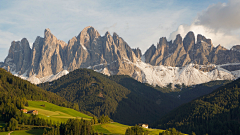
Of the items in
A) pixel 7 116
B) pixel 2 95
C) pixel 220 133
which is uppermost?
pixel 2 95

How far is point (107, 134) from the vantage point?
154 metres

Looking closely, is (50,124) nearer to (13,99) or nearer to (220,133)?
(13,99)

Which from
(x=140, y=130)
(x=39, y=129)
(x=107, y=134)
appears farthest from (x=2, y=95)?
(x=140, y=130)

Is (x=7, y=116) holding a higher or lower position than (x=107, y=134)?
higher

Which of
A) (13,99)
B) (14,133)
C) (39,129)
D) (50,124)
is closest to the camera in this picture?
(14,133)

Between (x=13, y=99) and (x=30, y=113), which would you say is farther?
(x=13, y=99)

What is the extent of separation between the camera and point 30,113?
170500 millimetres

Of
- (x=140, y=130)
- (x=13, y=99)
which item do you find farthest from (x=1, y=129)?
(x=140, y=130)

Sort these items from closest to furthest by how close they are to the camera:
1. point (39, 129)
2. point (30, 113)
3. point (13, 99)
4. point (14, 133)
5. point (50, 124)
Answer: point (14, 133) < point (39, 129) < point (50, 124) < point (30, 113) < point (13, 99)

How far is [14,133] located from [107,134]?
4971cm

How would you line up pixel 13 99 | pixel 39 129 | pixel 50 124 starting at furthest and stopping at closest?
pixel 13 99, pixel 50 124, pixel 39 129

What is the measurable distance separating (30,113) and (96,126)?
140 feet

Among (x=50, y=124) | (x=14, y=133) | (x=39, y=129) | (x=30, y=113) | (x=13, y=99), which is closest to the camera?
(x=14, y=133)

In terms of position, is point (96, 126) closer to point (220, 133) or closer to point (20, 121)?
point (20, 121)
